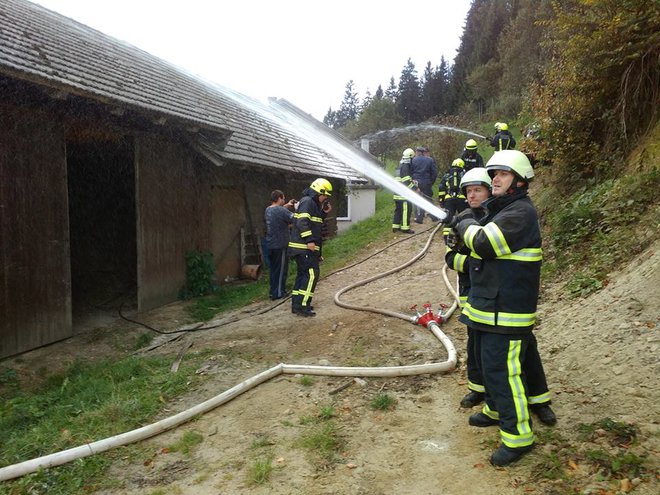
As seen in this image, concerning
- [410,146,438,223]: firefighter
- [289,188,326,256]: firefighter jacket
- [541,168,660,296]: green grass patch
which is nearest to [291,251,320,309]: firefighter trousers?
[289,188,326,256]: firefighter jacket

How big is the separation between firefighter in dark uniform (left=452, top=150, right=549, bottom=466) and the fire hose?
1427mm

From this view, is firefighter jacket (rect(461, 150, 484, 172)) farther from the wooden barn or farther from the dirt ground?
the dirt ground

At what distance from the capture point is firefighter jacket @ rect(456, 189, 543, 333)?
3.10m

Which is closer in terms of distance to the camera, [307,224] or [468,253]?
[468,253]

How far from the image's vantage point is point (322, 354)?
563cm

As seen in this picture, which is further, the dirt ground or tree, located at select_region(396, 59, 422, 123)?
tree, located at select_region(396, 59, 422, 123)

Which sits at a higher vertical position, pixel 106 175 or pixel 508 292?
pixel 106 175

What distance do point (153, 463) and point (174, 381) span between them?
1550mm

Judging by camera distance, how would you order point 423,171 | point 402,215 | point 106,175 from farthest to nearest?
point 402,215, point 423,171, point 106,175

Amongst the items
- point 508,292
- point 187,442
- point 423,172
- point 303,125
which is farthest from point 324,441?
point 303,125

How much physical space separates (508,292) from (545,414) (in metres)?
1.03

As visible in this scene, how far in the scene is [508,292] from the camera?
315 cm

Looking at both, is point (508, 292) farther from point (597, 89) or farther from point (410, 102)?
point (410, 102)

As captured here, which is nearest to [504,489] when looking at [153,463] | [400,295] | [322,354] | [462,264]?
[462,264]
